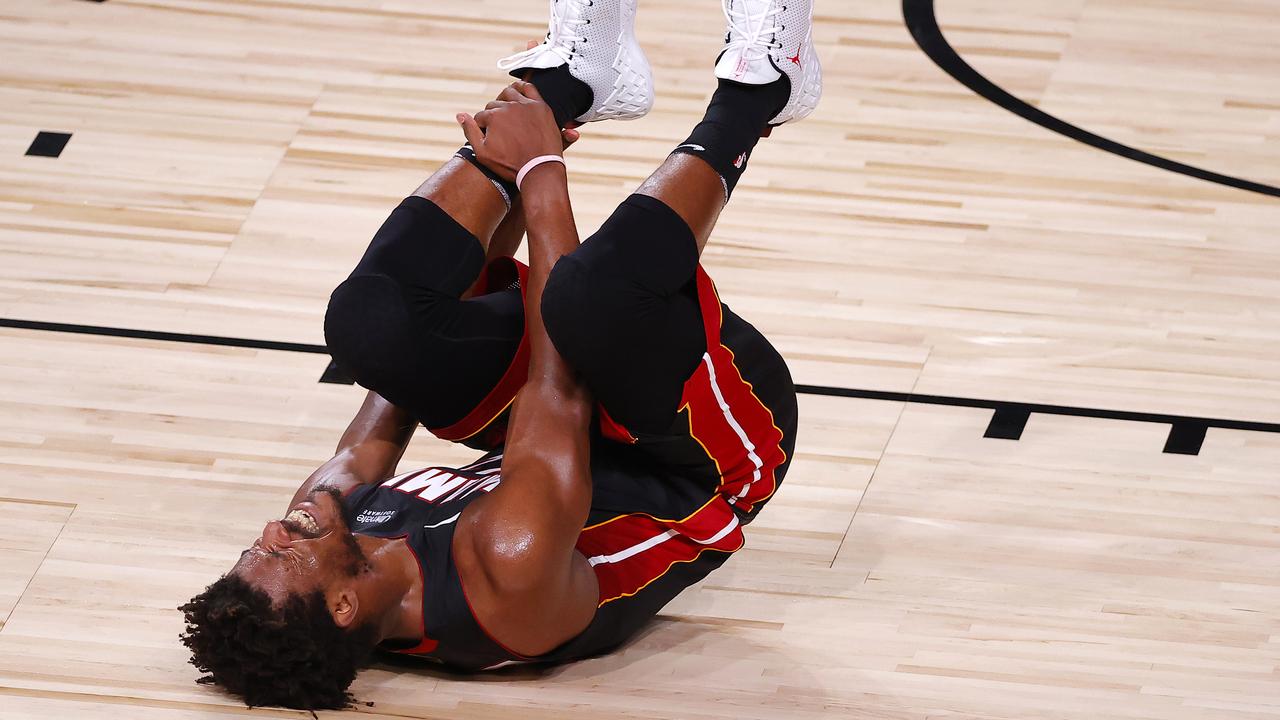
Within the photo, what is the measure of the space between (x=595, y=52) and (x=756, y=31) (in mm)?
278

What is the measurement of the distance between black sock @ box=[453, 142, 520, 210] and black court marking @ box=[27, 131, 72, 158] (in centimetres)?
185

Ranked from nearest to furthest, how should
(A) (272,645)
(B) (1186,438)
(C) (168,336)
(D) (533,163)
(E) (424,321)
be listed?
(A) (272,645)
(E) (424,321)
(D) (533,163)
(B) (1186,438)
(C) (168,336)

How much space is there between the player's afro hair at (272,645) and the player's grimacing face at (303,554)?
0.02 meters

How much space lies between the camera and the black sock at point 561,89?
253cm

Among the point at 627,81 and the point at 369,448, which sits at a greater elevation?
the point at 627,81

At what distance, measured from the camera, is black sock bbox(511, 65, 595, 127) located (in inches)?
99.6

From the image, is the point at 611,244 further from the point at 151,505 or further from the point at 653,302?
the point at 151,505

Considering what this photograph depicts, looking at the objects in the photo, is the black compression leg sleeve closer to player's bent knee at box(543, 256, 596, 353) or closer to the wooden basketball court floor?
player's bent knee at box(543, 256, 596, 353)

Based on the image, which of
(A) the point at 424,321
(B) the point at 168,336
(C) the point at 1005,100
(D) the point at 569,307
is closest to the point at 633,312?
(D) the point at 569,307

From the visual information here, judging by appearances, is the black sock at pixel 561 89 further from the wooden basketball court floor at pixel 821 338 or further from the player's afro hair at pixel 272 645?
the player's afro hair at pixel 272 645

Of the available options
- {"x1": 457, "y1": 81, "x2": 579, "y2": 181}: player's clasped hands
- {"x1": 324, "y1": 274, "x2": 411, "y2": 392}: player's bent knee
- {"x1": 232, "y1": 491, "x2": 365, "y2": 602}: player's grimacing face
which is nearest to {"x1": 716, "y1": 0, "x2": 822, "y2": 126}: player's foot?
Result: {"x1": 457, "y1": 81, "x2": 579, "y2": 181}: player's clasped hands

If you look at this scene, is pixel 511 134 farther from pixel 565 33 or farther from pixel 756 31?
pixel 756 31

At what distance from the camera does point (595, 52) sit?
256cm

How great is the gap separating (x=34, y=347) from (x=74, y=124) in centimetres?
101
